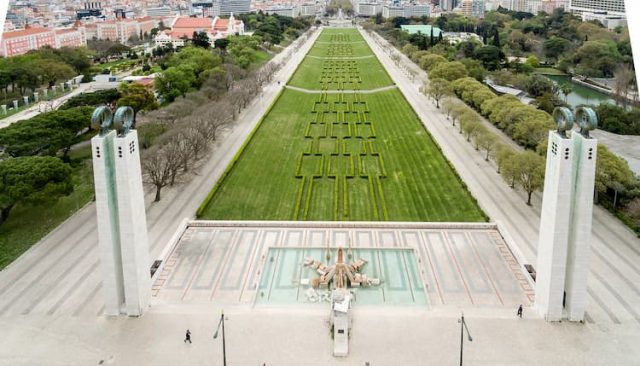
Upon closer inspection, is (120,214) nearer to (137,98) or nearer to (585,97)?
(137,98)

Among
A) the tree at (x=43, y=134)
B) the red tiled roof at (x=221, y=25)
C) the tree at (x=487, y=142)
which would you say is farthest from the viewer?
the red tiled roof at (x=221, y=25)

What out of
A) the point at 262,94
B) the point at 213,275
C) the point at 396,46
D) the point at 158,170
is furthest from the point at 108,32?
the point at 213,275

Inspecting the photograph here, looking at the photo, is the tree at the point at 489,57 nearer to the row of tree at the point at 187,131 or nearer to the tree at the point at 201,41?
the row of tree at the point at 187,131

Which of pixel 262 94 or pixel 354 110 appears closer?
pixel 354 110

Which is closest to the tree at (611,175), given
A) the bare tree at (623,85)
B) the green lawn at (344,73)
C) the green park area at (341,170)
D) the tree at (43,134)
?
the green park area at (341,170)

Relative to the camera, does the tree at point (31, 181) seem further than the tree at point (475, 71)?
No

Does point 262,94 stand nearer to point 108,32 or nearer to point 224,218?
point 224,218
